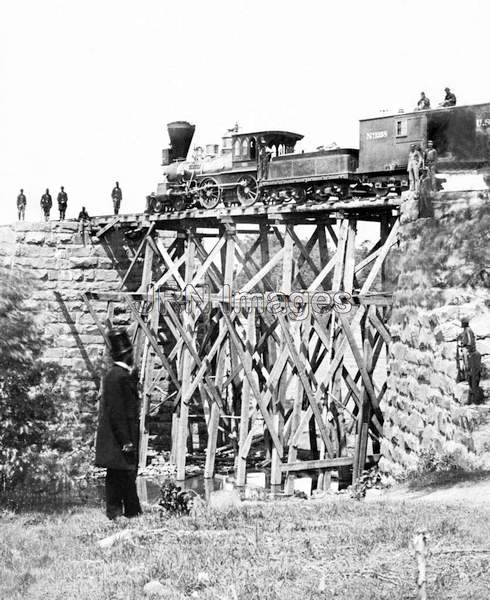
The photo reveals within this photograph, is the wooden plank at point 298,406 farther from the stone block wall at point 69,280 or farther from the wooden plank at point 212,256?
the stone block wall at point 69,280

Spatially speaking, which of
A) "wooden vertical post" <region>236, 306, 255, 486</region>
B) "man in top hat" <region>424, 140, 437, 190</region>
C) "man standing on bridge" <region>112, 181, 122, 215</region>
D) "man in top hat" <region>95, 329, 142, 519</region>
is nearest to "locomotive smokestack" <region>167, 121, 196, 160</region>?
"man standing on bridge" <region>112, 181, 122, 215</region>

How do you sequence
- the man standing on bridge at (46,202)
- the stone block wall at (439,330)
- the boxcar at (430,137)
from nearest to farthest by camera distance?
the stone block wall at (439,330) → the boxcar at (430,137) → the man standing on bridge at (46,202)

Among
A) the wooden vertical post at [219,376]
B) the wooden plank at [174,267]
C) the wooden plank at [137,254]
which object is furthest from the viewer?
the wooden plank at [137,254]

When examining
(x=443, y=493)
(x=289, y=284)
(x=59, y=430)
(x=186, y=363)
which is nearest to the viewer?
(x=443, y=493)

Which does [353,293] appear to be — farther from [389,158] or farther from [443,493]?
[443,493]

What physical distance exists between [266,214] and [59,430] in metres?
7.75

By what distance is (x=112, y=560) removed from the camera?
6859 millimetres

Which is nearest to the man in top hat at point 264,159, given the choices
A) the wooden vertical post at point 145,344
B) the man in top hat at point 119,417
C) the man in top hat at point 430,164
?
the wooden vertical post at point 145,344

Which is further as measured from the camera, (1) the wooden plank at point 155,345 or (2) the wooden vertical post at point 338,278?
(1) the wooden plank at point 155,345

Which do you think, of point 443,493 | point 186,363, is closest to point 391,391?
point 443,493

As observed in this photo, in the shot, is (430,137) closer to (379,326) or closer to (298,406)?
(379,326)

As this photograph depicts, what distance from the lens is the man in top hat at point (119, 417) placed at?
8039mm

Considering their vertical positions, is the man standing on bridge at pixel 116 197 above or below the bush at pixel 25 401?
above

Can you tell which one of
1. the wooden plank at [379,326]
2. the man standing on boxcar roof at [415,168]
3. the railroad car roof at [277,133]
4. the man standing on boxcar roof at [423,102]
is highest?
the man standing on boxcar roof at [423,102]
